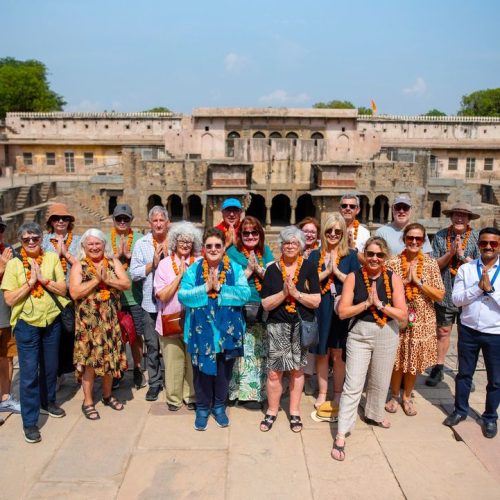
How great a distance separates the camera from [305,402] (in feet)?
17.5

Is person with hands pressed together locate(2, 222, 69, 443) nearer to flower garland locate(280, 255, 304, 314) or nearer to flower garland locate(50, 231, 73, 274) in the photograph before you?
flower garland locate(50, 231, 73, 274)

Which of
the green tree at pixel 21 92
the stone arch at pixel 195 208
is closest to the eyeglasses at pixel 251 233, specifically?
the stone arch at pixel 195 208

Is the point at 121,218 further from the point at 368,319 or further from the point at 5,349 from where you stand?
the point at 368,319

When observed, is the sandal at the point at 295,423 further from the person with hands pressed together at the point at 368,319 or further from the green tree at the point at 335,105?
the green tree at the point at 335,105

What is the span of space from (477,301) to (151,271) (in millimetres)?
3453

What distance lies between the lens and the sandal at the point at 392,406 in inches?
202

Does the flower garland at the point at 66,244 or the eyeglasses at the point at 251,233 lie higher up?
the eyeglasses at the point at 251,233

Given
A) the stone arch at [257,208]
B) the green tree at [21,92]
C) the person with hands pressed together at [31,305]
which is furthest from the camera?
the green tree at [21,92]

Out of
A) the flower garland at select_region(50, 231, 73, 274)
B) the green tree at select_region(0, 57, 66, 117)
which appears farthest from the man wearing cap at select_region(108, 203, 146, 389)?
the green tree at select_region(0, 57, 66, 117)

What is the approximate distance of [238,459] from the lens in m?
4.23

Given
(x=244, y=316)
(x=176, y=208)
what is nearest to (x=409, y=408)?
(x=244, y=316)

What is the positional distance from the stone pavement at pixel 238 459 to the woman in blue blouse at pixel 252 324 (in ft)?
0.69

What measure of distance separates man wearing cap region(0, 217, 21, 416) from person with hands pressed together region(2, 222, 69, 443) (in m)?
0.23

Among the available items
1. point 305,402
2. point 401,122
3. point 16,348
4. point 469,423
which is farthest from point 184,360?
point 401,122
